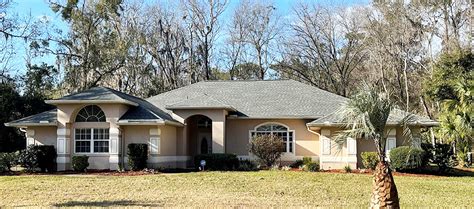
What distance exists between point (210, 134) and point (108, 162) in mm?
7194

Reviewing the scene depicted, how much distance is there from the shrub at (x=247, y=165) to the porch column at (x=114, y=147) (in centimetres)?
624

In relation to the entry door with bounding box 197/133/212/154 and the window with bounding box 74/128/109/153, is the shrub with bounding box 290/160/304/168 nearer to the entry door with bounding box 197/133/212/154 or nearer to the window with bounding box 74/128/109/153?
the entry door with bounding box 197/133/212/154

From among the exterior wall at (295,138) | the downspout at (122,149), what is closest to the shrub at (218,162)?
the exterior wall at (295,138)

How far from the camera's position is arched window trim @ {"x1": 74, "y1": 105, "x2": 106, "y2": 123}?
2766cm

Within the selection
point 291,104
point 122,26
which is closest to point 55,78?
point 122,26

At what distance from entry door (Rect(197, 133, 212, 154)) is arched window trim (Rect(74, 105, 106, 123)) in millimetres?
6996

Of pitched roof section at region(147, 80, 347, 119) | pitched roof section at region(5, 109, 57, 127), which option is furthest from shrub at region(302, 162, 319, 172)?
pitched roof section at region(5, 109, 57, 127)

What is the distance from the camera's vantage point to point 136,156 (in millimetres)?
26344

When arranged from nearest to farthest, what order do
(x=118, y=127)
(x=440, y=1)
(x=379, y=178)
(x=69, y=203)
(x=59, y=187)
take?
1. (x=379, y=178)
2. (x=69, y=203)
3. (x=59, y=187)
4. (x=118, y=127)
5. (x=440, y=1)

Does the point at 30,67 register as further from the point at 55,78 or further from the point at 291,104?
the point at 291,104

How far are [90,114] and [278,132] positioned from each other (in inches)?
411

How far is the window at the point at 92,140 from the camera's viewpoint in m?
27.6

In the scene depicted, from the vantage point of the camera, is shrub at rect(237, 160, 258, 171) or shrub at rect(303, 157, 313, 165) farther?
shrub at rect(303, 157, 313, 165)

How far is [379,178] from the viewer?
10.8 meters
